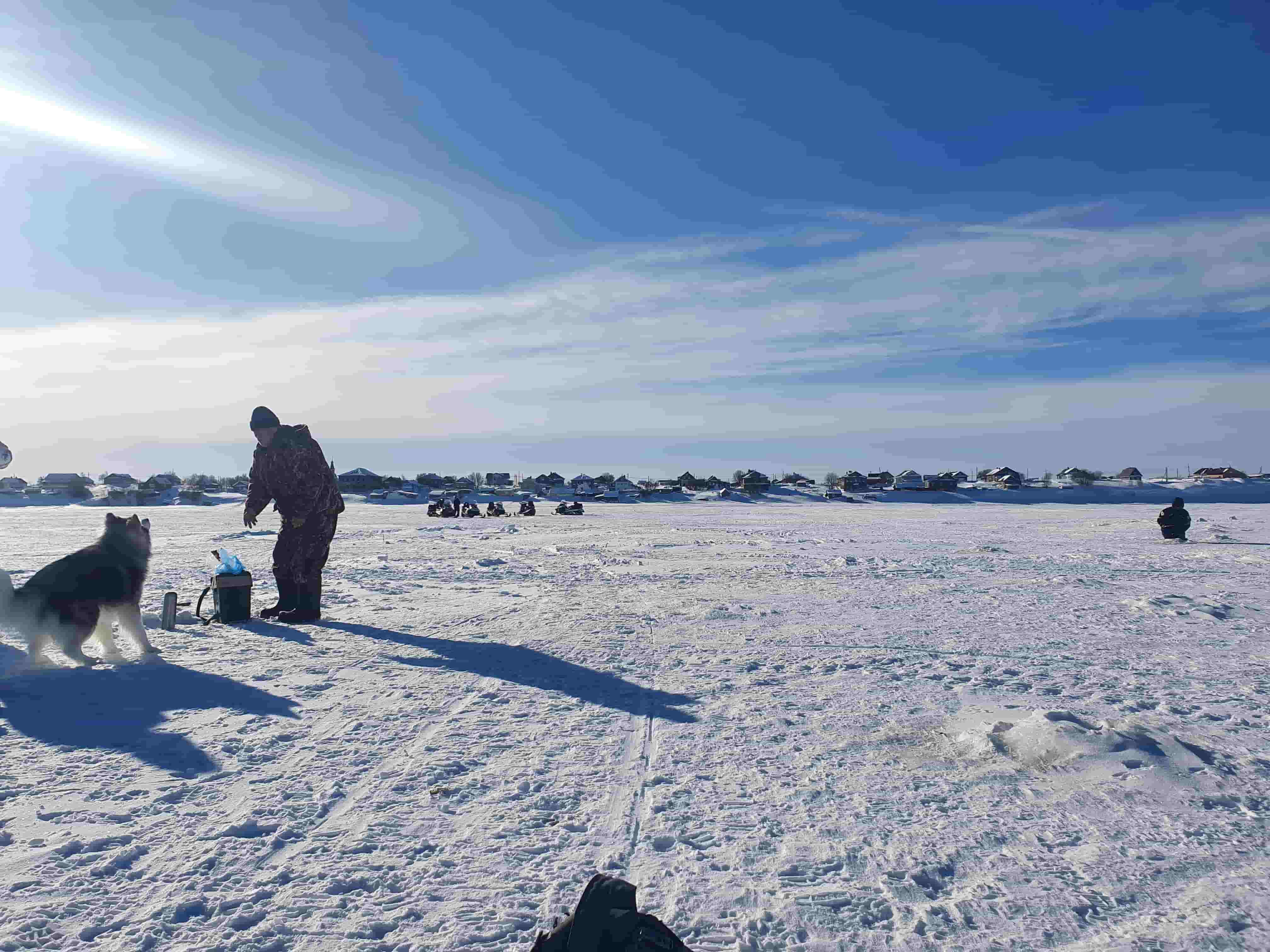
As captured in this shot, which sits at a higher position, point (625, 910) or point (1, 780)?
point (625, 910)

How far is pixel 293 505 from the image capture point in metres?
8.10

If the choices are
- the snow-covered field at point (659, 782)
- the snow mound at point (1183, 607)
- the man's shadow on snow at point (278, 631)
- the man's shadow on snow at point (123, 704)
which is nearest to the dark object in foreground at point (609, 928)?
the snow-covered field at point (659, 782)

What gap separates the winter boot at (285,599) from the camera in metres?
8.14

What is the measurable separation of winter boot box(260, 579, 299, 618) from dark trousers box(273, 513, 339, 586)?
0.08 feet

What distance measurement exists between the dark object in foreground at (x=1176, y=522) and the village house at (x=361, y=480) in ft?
238

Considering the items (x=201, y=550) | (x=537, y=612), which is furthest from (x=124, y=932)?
(x=201, y=550)

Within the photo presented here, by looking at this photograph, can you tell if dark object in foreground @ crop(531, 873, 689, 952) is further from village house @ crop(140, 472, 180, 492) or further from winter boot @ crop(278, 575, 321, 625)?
village house @ crop(140, 472, 180, 492)

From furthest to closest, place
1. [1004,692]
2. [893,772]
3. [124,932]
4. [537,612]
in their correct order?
[537,612]
[1004,692]
[893,772]
[124,932]

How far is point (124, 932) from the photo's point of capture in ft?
7.88

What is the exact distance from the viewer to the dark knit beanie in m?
8.02

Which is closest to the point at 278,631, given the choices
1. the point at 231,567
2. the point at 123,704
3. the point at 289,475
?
the point at 231,567

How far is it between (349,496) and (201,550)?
50365mm

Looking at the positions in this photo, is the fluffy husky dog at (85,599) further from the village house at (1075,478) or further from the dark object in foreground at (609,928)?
the village house at (1075,478)

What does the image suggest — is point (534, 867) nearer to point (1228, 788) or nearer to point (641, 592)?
point (1228, 788)
